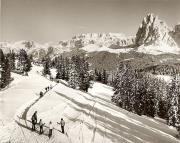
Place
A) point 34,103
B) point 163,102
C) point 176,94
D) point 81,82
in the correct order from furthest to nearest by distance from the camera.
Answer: point 81,82, point 163,102, point 176,94, point 34,103

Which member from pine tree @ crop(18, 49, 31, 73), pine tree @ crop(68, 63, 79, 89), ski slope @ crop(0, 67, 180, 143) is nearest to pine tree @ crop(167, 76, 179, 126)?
ski slope @ crop(0, 67, 180, 143)

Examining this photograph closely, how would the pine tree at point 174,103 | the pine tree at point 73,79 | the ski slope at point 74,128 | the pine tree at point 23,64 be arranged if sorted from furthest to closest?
the pine tree at point 23,64 → the pine tree at point 73,79 → the pine tree at point 174,103 → the ski slope at point 74,128

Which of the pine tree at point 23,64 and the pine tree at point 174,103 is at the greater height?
the pine tree at point 174,103

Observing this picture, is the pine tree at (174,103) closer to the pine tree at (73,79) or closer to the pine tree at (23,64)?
the pine tree at (73,79)

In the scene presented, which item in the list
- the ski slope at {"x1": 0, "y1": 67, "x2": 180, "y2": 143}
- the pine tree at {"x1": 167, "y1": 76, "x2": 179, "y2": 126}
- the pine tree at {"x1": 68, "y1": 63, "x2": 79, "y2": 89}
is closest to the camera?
the ski slope at {"x1": 0, "y1": 67, "x2": 180, "y2": 143}

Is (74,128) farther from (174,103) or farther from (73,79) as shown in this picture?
(73,79)

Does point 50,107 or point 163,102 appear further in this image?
point 163,102

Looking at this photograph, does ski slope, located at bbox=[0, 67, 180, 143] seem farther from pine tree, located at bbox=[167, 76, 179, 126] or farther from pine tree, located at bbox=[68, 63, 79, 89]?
pine tree, located at bbox=[68, 63, 79, 89]

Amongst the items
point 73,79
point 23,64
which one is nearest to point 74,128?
point 73,79

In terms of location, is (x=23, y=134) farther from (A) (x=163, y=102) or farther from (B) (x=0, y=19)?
(A) (x=163, y=102)

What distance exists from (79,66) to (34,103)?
54.9 m

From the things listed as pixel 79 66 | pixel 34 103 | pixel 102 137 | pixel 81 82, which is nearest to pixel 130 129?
pixel 102 137

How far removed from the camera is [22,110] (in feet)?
164

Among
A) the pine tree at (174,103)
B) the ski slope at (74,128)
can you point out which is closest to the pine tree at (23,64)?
the ski slope at (74,128)
